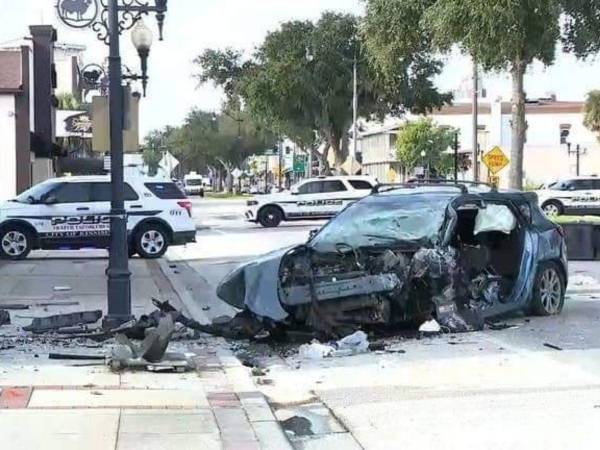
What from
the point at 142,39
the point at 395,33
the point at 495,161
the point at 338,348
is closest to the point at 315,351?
the point at 338,348

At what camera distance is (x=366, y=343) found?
31.6 feet

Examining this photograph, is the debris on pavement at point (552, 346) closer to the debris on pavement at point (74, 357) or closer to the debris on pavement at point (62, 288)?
the debris on pavement at point (74, 357)

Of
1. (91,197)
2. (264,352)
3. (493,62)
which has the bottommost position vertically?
(264,352)

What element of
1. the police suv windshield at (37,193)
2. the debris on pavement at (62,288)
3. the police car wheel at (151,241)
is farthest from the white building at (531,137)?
the debris on pavement at (62,288)

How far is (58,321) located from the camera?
1035cm

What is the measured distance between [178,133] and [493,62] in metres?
89.1

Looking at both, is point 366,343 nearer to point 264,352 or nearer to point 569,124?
point 264,352

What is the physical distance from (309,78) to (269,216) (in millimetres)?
15003

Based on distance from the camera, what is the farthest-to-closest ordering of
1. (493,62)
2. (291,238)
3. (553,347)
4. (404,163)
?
1. (404,163)
2. (291,238)
3. (493,62)
4. (553,347)

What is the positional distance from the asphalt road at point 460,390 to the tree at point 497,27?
10.1m

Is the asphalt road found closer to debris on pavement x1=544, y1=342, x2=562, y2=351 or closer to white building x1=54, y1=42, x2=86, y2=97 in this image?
debris on pavement x1=544, y1=342, x2=562, y2=351

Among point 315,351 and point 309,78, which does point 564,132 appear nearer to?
point 309,78

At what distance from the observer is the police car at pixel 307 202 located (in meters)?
35.1

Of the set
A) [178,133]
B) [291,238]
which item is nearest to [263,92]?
[291,238]
